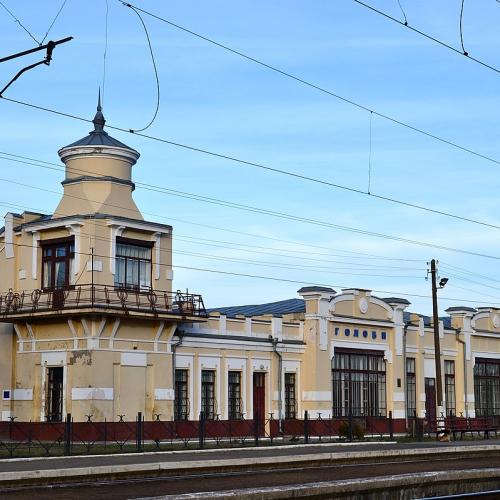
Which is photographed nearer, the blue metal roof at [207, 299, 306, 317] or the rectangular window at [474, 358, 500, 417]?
the blue metal roof at [207, 299, 306, 317]

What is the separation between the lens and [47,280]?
1542 inches

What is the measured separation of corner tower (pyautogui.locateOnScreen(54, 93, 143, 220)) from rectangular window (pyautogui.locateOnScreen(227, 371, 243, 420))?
308 inches

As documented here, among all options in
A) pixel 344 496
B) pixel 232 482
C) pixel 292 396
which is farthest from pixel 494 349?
pixel 344 496

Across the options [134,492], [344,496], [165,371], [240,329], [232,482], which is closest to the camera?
[344,496]

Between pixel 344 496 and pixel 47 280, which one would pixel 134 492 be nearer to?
pixel 344 496

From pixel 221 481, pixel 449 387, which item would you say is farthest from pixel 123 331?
pixel 449 387

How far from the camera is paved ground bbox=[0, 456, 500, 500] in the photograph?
56.3 feet

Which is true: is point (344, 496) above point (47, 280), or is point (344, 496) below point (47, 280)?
below

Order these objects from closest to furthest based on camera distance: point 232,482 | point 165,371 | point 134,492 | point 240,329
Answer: point 134,492 < point 232,482 < point 165,371 < point 240,329

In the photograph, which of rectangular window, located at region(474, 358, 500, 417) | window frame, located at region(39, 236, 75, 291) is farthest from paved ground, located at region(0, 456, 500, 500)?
rectangular window, located at region(474, 358, 500, 417)

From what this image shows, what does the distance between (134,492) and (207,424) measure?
2132cm

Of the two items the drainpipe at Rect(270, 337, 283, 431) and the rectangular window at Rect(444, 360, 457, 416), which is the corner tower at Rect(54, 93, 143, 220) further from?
the rectangular window at Rect(444, 360, 457, 416)

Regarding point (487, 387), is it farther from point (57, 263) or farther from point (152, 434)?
point (57, 263)

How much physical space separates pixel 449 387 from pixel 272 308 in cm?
1102
